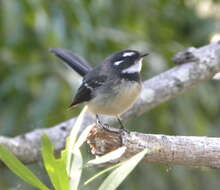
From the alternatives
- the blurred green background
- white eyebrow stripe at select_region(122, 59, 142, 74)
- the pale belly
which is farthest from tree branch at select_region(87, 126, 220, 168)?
the blurred green background

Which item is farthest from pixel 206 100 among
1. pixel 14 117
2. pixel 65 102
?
pixel 14 117

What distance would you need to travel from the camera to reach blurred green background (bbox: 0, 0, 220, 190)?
4988mm

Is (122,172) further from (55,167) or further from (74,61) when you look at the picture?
(74,61)

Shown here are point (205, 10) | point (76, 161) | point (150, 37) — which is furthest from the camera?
point (205, 10)

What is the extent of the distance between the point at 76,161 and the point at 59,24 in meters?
2.62

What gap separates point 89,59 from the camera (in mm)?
5438

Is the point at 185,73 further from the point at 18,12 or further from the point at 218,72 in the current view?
the point at 18,12

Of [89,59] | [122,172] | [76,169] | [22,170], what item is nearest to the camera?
[122,172]

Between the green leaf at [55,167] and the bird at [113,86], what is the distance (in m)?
1.41

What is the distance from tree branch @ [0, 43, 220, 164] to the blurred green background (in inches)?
39.4

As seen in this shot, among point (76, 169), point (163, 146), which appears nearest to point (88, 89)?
point (163, 146)

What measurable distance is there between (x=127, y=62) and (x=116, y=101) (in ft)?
1.03

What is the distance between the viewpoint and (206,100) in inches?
215

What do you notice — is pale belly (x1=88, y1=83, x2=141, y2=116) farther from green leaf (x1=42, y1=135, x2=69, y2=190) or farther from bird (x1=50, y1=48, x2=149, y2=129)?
green leaf (x1=42, y1=135, x2=69, y2=190)
